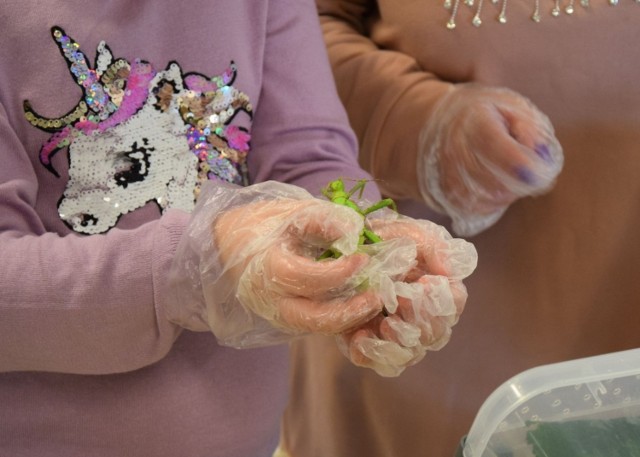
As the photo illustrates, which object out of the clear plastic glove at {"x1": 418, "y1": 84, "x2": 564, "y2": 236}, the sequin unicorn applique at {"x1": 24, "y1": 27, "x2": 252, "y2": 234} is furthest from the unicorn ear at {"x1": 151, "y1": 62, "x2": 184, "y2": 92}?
the clear plastic glove at {"x1": 418, "y1": 84, "x2": 564, "y2": 236}

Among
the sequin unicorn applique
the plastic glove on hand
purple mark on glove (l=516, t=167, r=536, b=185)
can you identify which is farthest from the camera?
purple mark on glove (l=516, t=167, r=536, b=185)

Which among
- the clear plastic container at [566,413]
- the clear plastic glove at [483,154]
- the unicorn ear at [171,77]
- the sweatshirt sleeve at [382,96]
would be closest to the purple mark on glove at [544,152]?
the clear plastic glove at [483,154]

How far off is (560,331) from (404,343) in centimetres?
45

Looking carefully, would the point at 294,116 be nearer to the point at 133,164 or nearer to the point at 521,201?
the point at 133,164

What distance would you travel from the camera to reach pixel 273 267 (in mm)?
522

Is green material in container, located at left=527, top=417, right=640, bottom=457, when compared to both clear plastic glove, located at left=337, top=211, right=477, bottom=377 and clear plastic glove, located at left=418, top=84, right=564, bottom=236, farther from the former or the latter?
clear plastic glove, located at left=418, top=84, right=564, bottom=236

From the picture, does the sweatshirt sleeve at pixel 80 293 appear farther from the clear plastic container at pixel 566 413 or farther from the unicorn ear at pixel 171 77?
the clear plastic container at pixel 566 413

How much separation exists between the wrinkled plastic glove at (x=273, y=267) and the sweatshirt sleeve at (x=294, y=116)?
143 mm

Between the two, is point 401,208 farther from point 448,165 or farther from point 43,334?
point 43,334

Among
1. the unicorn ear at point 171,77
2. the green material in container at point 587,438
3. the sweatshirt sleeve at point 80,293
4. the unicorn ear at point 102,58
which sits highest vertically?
the unicorn ear at point 102,58

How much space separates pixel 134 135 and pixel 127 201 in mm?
68

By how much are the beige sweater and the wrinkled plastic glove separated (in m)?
0.35

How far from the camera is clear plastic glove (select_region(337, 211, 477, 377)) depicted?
518 mm

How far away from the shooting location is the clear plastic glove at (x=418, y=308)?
52 cm
